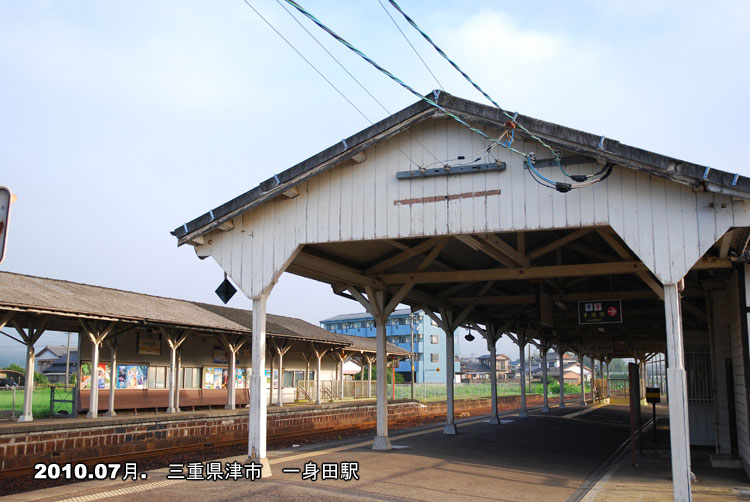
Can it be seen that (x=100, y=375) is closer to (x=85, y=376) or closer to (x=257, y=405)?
(x=85, y=376)

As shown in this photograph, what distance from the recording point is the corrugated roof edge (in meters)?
7.78

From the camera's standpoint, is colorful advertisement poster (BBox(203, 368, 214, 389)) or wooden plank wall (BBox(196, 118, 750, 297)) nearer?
wooden plank wall (BBox(196, 118, 750, 297))

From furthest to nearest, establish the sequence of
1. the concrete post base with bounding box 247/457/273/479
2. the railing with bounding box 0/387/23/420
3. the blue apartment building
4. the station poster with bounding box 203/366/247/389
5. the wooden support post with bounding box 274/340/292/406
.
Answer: the blue apartment building < the wooden support post with bounding box 274/340/292/406 < the station poster with bounding box 203/366/247/389 < the railing with bounding box 0/387/23/420 < the concrete post base with bounding box 247/457/273/479

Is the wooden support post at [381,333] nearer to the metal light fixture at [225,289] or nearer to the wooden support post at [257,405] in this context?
the metal light fixture at [225,289]

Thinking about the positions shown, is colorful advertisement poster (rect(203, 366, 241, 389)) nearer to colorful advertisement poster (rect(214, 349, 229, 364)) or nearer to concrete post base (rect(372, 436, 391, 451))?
colorful advertisement poster (rect(214, 349, 229, 364))

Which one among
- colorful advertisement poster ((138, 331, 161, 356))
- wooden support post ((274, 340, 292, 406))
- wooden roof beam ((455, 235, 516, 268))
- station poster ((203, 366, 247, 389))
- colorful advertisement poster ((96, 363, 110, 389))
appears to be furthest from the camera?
wooden support post ((274, 340, 292, 406))

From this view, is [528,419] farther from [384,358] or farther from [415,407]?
[384,358]

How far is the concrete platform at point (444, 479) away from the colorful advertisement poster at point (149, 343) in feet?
37.2

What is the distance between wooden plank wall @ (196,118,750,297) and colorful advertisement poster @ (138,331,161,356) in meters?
14.1

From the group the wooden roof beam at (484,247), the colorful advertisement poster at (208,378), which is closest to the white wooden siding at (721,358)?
the wooden roof beam at (484,247)

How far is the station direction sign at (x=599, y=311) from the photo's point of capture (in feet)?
39.4

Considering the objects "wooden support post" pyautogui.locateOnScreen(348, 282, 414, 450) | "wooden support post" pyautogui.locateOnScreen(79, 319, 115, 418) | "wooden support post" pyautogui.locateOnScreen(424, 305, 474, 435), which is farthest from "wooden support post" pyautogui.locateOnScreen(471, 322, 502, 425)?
"wooden support post" pyautogui.locateOnScreen(79, 319, 115, 418)

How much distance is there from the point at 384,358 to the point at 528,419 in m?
11.9

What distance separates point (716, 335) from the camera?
12578 millimetres
